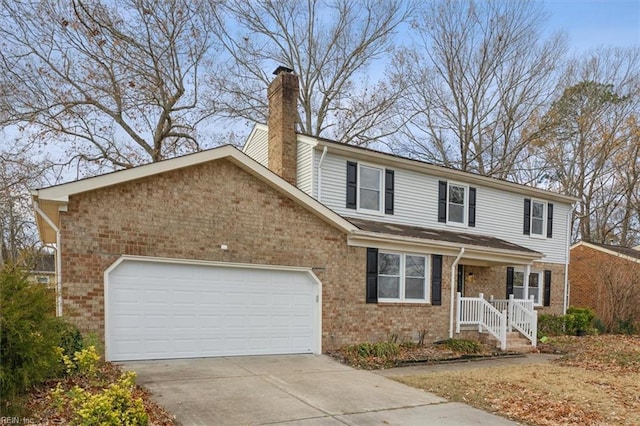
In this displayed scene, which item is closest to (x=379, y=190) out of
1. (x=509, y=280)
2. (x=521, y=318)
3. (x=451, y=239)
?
(x=451, y=239)

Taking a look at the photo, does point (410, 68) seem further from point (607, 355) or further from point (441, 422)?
point (441, 422)

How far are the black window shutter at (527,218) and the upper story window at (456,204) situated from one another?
3159 millimetres

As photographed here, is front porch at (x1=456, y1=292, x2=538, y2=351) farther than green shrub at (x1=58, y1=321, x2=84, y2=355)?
Yes

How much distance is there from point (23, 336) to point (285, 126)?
9.63 metres

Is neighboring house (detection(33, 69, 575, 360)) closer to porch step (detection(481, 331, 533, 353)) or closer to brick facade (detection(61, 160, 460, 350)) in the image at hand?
brick facade (detection(61, 160, 460, 350))

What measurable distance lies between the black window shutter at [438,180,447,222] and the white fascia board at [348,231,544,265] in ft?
6.64

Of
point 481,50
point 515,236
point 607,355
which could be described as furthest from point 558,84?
point 607,355

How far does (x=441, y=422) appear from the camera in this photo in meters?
6.14

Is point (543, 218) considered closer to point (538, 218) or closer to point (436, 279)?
point (538, 218)

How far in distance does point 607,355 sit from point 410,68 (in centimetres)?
1979

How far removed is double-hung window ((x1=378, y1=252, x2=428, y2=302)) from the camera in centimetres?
1255

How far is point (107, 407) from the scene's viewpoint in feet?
14.9

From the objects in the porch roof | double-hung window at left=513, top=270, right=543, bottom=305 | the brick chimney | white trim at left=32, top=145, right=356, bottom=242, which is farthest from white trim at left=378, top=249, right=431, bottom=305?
double-hung window at left=513, top=270, right=543, bottom=305

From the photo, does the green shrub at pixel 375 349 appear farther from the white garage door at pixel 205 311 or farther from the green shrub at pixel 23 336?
the green shrub at pixel 23 336
